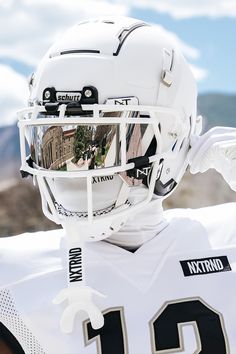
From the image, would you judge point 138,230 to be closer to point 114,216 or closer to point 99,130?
point 114,216

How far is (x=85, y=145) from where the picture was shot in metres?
1.61

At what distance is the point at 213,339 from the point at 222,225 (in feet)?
1.04

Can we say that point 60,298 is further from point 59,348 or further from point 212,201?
point 212,201

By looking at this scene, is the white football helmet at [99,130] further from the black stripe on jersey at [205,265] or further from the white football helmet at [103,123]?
the black stripe on jersey at [205,265]

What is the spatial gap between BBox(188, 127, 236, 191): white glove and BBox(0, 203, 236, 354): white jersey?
0.17 m

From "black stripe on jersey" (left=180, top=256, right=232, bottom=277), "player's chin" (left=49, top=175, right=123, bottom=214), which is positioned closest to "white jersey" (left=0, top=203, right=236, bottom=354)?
"black stripe on jersey" (left=180, top=256, right=232, bottom=277)

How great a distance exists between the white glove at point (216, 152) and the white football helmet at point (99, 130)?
0.14 feet

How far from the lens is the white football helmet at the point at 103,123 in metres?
1.61

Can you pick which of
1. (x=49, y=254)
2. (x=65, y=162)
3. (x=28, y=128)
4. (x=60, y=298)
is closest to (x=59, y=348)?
(x=60, y=298)

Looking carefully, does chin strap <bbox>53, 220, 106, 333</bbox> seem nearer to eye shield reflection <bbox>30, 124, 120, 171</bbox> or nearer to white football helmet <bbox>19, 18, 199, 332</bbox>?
white football helmet <bbox>19, 18, 199, 332</bbox>

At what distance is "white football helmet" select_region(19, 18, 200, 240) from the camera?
1.61 m

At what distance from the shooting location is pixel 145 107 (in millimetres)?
1654

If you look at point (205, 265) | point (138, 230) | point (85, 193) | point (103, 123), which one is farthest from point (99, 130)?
point (205, 265)

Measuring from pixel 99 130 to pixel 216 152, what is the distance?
0.94ft
